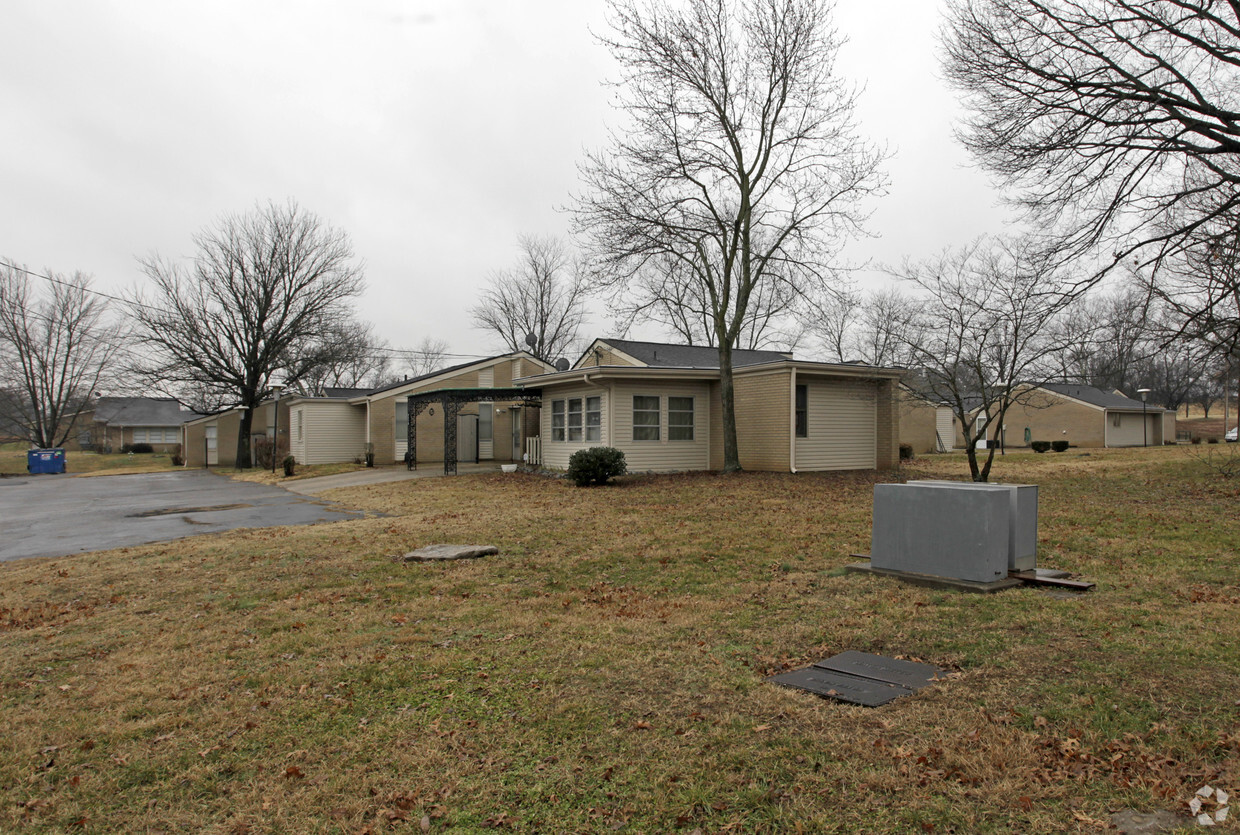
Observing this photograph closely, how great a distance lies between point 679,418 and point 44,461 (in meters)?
34.3

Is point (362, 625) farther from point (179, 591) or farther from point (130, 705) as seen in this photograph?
point (179, 591)

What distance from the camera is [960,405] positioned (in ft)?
55.0

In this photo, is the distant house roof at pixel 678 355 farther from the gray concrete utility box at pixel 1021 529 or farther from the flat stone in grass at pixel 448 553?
the gray concrete utility box at pixel 1021 529

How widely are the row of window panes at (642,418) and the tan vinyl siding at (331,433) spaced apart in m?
13.8

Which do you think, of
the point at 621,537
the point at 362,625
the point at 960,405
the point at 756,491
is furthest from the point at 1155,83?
the point at 362,625

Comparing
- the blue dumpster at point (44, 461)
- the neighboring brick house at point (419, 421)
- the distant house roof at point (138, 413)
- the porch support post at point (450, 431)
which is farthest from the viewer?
the distant house roof at point (138, 413)

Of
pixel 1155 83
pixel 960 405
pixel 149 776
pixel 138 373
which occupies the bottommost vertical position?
pixel 149 776

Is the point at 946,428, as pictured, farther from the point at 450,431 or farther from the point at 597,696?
the point at 597,696

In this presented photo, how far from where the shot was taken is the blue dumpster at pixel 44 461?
37031mm

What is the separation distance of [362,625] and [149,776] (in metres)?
2.56

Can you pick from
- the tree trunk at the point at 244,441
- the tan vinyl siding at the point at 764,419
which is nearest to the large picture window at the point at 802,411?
the tan vinyl siding at the point at 764,419

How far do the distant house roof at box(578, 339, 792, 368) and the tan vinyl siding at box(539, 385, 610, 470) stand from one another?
2.65 meters

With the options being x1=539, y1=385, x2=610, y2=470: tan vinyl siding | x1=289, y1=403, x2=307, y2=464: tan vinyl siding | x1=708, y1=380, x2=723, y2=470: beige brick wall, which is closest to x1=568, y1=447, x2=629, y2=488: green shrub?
x1=539, y1=385, x2=610, y2=470: tan vinyl siding

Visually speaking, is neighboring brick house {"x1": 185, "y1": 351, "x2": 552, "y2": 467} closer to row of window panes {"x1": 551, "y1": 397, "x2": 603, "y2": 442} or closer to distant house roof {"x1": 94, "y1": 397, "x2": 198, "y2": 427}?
row of window panes {"x1": 551, "y1": 397, "x2": 603, "y2": 442}
